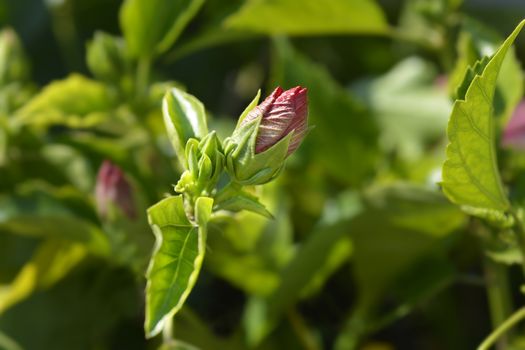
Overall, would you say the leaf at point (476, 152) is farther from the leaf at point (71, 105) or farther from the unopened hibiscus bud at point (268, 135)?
the leaf at point (71, 105)

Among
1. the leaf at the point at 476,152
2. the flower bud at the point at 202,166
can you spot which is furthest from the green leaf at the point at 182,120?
the leaf at the point at 476,152

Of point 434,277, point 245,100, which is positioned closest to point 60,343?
point 434,277

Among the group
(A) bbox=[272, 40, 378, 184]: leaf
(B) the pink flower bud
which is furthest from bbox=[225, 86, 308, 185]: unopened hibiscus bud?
(A) bbox=[272, 40, 378, 184]: leaf

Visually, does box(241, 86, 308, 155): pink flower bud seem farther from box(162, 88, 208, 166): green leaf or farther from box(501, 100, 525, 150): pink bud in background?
box(501, 100, 525, 150): pink bud in background

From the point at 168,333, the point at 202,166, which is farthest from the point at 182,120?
the point at 168,333

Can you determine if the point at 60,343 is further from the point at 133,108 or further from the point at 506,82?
the point at 506,82

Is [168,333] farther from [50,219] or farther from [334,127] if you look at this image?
[334,127]
